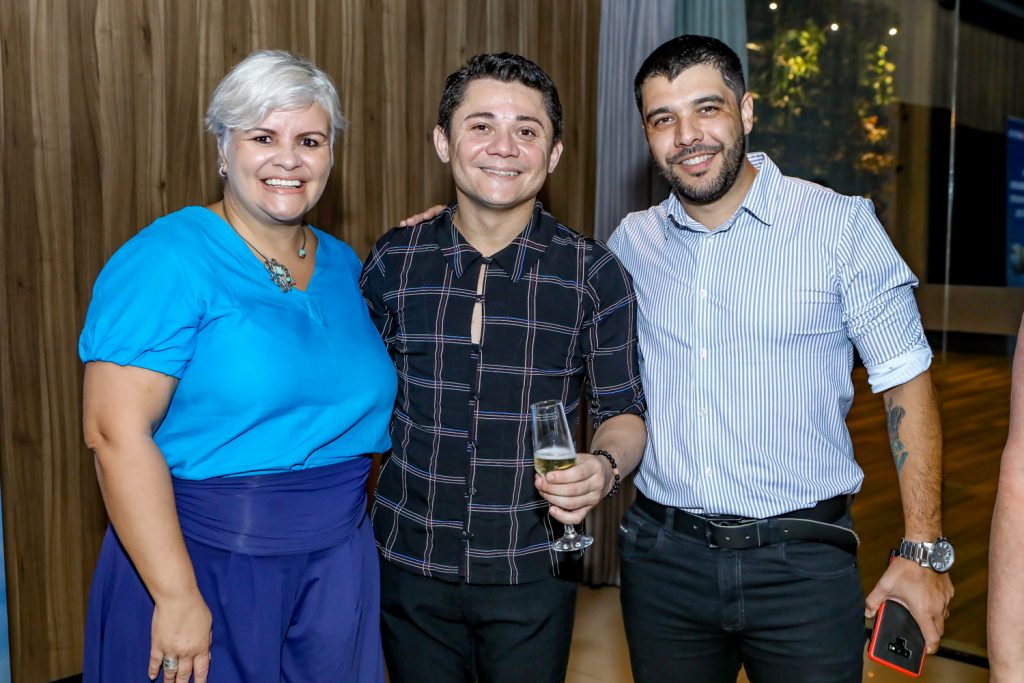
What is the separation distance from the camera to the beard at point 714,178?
2027 mm

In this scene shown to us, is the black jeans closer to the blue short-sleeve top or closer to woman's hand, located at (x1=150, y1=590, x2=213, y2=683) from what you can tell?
the blue short-sleeve top

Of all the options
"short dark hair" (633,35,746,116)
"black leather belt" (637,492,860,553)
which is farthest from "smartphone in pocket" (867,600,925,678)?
"short dark hair" (633,35,746,116)

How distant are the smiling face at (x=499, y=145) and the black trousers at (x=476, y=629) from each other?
32.8 inches

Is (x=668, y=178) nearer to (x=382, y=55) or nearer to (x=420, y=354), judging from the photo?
(x=420, y=354)

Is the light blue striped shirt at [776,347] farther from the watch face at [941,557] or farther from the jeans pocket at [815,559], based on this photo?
the watch face at [941,557]

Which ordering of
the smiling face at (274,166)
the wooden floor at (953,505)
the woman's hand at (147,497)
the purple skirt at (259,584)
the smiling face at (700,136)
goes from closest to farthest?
1. the woman's hand at (147,497)
2. the purple skirt at (259,584)
3. the smiling face at (274,166)
4. the smiling face at (700,136)
5. the wooden floor at (953,505)

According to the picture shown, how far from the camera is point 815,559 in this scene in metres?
1.96

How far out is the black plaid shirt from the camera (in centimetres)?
198

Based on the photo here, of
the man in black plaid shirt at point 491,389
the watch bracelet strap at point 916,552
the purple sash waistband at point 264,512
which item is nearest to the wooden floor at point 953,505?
the man in black plaid shirt at point 491,389

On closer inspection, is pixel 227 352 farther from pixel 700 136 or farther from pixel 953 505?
pixel 953 505

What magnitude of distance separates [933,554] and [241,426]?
1.42 m

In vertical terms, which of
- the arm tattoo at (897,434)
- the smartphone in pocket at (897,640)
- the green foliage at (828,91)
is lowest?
the smartphone in pocket at (897,640)

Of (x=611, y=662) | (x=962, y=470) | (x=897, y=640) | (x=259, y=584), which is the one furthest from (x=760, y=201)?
(x=962, y=470)

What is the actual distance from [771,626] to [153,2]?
2710 mm
